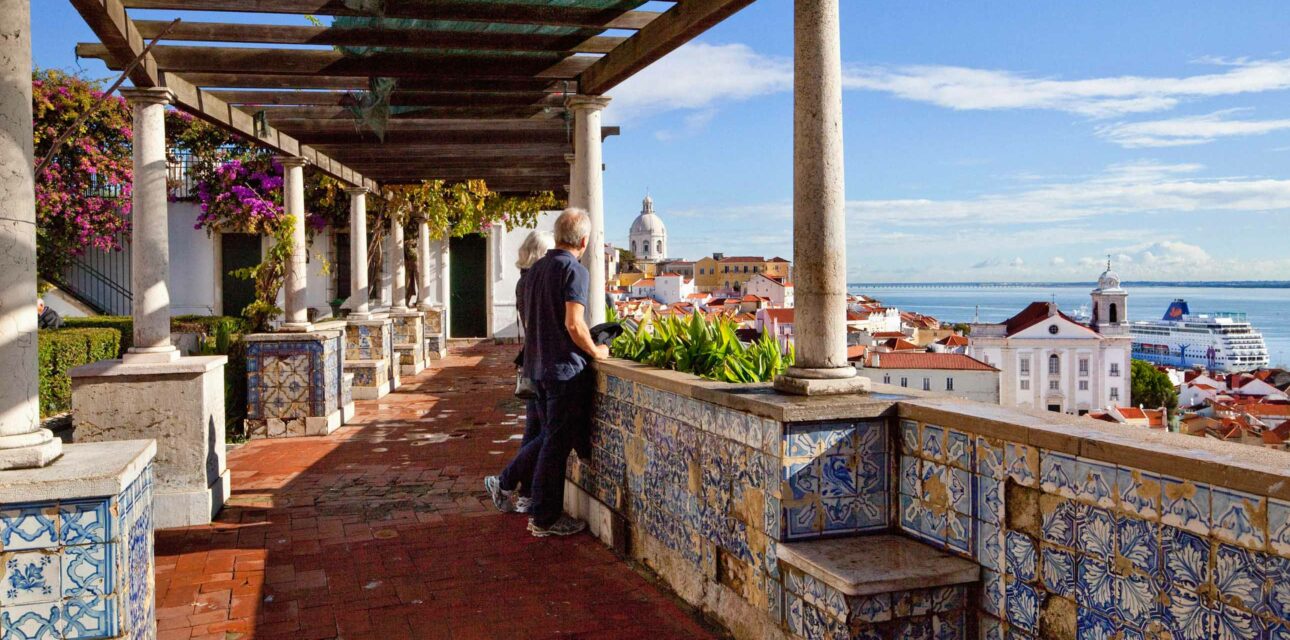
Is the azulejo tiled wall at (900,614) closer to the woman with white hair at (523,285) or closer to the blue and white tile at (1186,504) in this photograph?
the blue and white tile at (1186,504)

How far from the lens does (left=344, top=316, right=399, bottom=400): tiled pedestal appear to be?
11289 mm

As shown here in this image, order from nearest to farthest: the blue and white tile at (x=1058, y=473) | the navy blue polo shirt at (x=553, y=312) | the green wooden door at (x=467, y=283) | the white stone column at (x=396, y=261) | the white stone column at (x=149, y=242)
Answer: the blue and white tile at (x=1058, y=473) → the navy blue polo shirt at (x=553, y=312) → the white stone column at (x=149, y=242) → the white stone column at (x=396, y=261) → the green wooden door at (x=467, y=283)

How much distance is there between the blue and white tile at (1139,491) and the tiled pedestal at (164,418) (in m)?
4.96

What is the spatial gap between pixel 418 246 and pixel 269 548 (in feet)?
37.5

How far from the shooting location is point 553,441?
4.91m

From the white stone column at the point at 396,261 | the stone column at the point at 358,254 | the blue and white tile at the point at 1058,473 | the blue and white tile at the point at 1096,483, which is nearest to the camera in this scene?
the blue and white tile at the point at 1096,483

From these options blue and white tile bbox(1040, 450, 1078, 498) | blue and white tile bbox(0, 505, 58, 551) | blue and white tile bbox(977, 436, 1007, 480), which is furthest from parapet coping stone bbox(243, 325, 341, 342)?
blue and white tile bbox(1040, 450, 1078, 498)

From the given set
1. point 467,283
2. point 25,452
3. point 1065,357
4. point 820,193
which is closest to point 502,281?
point 467,283

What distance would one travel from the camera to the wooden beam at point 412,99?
276 inches

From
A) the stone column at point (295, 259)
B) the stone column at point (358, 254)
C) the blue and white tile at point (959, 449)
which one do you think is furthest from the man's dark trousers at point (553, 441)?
the stone column at point (358, 254)

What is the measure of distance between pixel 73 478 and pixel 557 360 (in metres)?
2.46

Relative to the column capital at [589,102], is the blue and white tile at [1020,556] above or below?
below

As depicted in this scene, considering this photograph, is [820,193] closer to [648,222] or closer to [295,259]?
[295,259]

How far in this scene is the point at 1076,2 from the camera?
116m
